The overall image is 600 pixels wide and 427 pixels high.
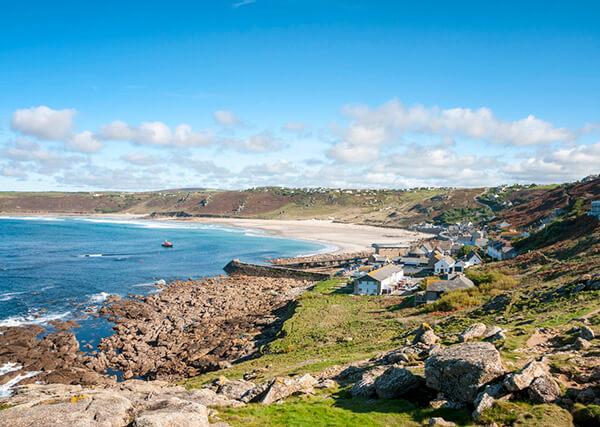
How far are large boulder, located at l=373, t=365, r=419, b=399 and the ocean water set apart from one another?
37808 millimetres

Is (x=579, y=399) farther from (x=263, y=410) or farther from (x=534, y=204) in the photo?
(x=534, y=204)

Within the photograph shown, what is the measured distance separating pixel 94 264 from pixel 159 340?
5300cm

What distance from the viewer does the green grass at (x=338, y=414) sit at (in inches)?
516

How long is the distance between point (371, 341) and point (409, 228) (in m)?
150

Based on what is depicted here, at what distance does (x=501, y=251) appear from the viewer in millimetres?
73000

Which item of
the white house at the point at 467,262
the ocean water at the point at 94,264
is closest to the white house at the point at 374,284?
the white house at the point at 467,262

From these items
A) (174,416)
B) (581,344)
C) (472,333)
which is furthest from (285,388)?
(581,344)

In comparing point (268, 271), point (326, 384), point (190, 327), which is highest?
point (326, 384)

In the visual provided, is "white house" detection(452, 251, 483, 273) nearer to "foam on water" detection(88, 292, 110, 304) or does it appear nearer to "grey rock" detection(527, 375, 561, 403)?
"grey rock" detection(527, 375, 561, 403)

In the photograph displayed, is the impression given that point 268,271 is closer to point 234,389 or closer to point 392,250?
point 392,250

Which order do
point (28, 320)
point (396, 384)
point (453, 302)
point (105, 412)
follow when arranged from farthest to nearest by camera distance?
1. point (28, 320)
2. point (453, 302)
3. point (396, 384)
4. point (105, 412)

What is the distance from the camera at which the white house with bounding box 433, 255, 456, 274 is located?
63.7 metres

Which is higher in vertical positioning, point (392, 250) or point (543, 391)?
point (543, 391)

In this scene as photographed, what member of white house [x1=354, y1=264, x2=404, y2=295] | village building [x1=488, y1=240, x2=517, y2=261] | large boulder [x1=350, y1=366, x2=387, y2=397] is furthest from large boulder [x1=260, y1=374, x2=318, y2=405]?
village building [x1=488, y1=240, x2=517, y2=261]
